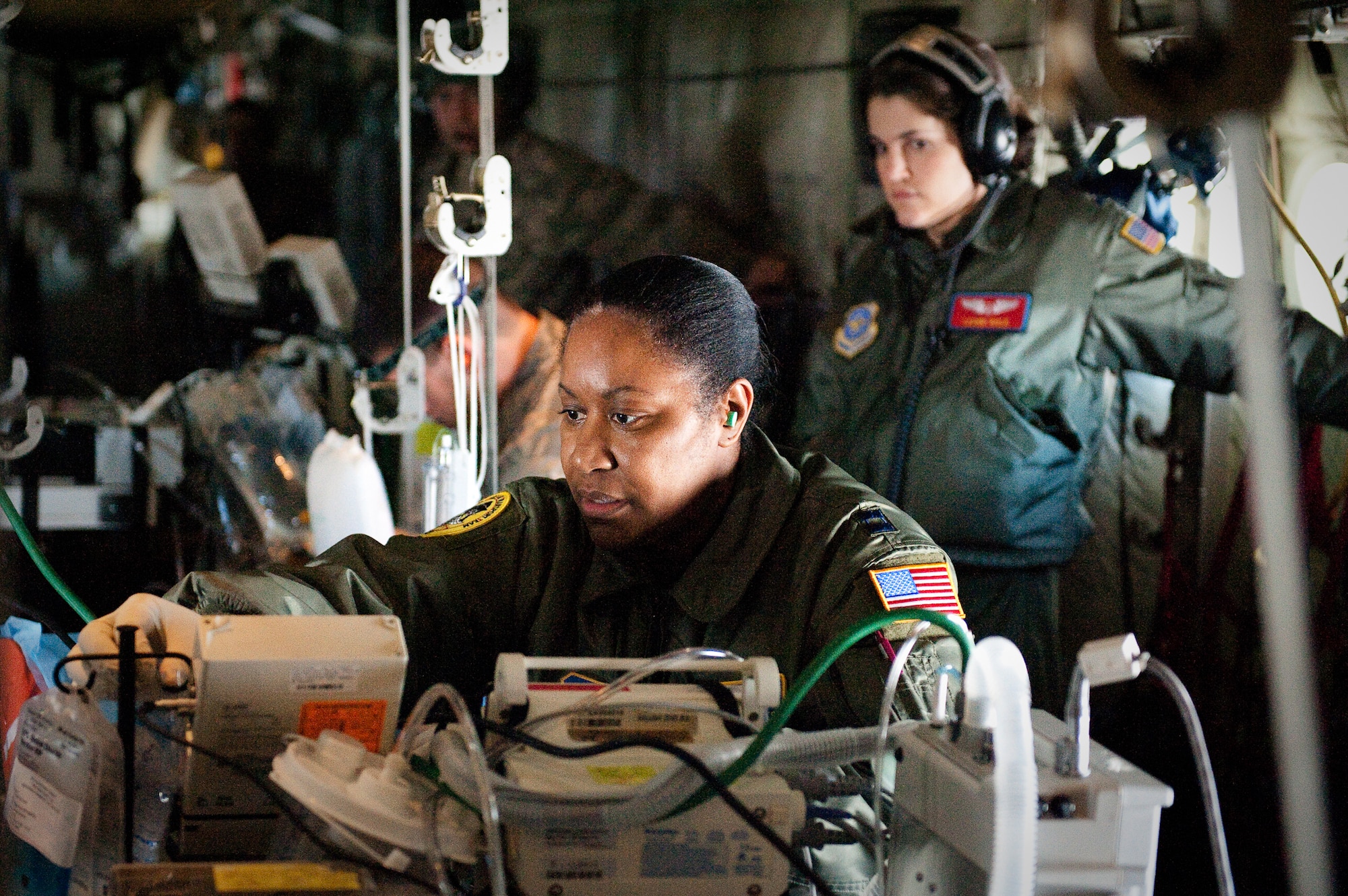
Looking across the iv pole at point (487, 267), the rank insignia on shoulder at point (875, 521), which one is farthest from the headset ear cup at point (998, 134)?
the rank insignia on shoulder at point (875, 521)

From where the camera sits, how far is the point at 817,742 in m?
1.03

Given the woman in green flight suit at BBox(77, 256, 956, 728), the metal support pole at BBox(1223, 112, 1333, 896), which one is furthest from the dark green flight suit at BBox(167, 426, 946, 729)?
the metal support pole at BBox(1223, 112, 1333, 896)

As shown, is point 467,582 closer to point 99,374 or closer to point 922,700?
point 922,700

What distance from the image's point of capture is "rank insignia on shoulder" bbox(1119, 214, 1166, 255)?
2.53 metres

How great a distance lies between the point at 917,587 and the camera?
1469 mm

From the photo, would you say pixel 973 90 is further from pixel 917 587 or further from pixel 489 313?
pixel 917 587

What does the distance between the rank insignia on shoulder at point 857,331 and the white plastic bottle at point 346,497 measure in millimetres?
1043

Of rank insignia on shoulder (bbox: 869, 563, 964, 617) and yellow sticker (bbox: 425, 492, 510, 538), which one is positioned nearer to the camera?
rank insignia on shoulder (bbox: 869, 563, 964, 617)

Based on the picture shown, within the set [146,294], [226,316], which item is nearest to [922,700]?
[226,316]

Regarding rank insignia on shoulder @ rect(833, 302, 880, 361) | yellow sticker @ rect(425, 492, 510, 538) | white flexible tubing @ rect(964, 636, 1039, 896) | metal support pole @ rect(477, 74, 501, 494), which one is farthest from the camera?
rank insignia on shoulder @ rect(833, 302, 880, 361)

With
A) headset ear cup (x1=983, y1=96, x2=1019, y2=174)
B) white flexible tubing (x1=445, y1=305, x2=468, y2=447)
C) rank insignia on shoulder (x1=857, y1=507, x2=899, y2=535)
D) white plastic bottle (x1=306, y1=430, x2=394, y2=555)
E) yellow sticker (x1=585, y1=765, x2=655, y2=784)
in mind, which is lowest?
white plastic bottle (x1=306, y1=430, x2=394, y2=555)

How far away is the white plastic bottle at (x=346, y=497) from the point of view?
2357mm

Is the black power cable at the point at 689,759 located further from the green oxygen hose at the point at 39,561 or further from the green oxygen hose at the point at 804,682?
the green oxygen hose at the point at 39,561

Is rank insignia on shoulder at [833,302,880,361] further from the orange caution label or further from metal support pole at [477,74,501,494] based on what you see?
A: the orange caution label
